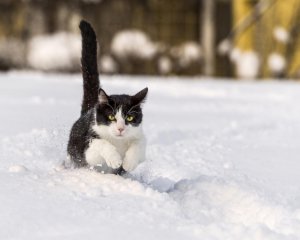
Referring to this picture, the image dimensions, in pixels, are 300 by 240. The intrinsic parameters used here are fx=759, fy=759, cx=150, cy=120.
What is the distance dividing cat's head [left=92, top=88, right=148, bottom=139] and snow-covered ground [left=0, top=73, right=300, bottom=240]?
0.28m

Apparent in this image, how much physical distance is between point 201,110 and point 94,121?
15.6ft

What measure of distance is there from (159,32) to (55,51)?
6.68 feet

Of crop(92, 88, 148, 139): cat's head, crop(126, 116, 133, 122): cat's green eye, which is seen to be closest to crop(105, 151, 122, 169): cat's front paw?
crop(92, 88, 148, 139): cat's head

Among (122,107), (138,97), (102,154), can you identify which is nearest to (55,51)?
(138,97)

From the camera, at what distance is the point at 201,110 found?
9273mm

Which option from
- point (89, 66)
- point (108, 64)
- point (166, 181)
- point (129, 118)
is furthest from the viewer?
point (108, 64)

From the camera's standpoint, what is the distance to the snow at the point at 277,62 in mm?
14568

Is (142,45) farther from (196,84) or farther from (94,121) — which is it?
(94,121)

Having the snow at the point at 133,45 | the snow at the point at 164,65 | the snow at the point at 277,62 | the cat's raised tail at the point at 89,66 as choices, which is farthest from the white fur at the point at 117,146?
the snow at the point at 277,62

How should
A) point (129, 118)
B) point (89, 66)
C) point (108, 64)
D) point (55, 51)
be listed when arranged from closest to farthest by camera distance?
point (129, 118) → point (89, 66) → point (55, 51) → point (108, 64)

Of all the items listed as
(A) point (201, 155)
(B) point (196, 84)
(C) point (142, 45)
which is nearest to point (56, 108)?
(A) point (201, 155)

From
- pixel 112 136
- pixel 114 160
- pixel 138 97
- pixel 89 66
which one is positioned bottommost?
pixel 114 160

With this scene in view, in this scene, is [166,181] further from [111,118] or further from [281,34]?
[281,34]

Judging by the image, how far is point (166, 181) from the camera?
16.3ft
